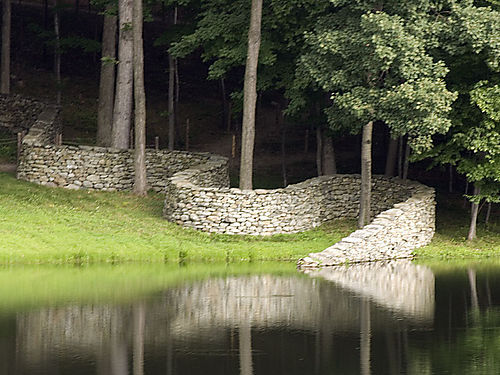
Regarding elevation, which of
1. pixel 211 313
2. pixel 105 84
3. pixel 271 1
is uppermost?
pixel 271 1

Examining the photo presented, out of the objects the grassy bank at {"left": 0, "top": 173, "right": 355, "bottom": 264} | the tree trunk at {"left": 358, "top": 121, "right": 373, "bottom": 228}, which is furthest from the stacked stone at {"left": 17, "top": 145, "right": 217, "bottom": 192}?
the tree trunk at {"left": 358, "top": 121, "right": 373, "bottom": 228}

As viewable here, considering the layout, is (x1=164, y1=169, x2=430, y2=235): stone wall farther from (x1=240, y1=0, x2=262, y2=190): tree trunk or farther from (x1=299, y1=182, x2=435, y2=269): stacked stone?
(x1=299, y1=182, x2=435, y2=269): stacked stone

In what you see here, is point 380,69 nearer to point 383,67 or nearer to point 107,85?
point 383,67

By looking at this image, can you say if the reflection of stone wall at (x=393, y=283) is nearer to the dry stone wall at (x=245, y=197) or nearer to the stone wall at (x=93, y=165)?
the dry stone wall at (x=245, y=197)

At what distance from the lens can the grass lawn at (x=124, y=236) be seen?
27.5 metres

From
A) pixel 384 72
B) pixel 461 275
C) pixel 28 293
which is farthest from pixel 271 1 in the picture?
pixel 28 293

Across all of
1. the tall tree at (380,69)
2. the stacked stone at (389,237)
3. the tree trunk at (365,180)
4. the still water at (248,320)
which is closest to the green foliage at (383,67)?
the tall tree at (380,69)

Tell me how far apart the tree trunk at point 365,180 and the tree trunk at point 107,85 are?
466 inches

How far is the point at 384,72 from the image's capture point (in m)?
33.1

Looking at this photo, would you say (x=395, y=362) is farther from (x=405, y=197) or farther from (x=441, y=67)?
(x=405, y=197)

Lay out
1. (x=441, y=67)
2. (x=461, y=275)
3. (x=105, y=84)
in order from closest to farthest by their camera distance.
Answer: (x=461, y=275)
(x=441, y=67)
(x=105, y=84)

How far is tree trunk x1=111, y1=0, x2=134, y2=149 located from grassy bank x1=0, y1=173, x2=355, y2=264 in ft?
12.8

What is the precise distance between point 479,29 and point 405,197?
22.9ft

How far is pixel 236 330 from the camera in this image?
770 inches
